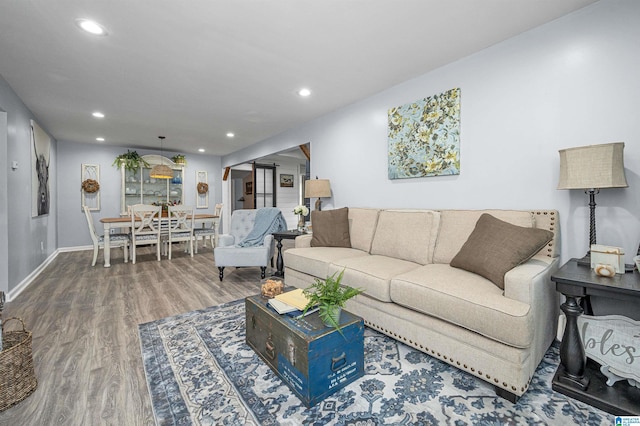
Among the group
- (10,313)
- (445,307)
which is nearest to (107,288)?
(10,313)

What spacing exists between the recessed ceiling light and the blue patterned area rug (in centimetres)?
239

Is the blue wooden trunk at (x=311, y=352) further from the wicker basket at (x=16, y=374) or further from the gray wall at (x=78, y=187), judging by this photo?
the gray wall at (x=78, y=187)

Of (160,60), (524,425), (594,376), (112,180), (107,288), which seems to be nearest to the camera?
(524,425)

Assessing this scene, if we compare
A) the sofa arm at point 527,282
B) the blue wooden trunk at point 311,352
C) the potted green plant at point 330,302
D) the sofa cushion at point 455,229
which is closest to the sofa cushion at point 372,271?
the sofa cushion at point 455,229

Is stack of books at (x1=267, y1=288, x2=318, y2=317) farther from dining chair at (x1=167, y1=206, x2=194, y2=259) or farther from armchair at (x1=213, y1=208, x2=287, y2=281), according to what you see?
dining chair at (x1=167, y1=206, x2=194, y2=259)

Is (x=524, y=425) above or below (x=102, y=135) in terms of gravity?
below

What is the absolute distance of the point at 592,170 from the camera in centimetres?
175

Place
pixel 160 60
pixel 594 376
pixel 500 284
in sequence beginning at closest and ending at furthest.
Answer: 1. pixel 594 376
2. pixel 500 284
3. pixel 160 60

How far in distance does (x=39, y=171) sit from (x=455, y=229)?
587cm

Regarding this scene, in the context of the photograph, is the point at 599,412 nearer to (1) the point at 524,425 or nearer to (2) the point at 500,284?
(1) the point at 524,425

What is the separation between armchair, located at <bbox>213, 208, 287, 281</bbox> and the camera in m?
3.66

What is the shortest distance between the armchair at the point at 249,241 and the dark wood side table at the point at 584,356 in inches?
118

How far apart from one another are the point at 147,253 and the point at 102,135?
2.48 m

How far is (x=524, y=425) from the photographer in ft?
4.32
